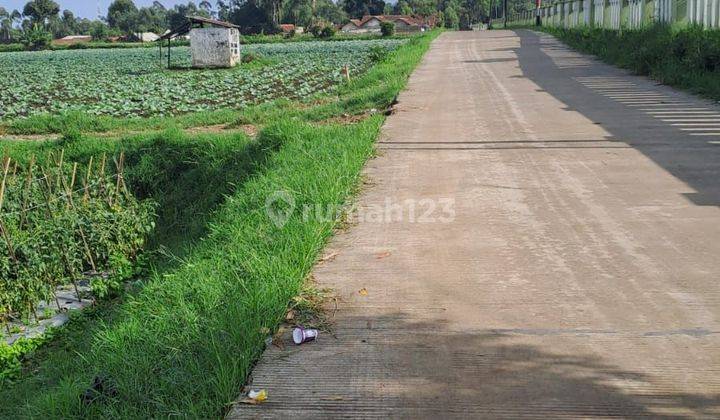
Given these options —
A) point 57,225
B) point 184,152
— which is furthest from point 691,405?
point 184,152

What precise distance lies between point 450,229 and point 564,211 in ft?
3.40

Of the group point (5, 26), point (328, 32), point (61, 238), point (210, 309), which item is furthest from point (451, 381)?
point (5, 26)

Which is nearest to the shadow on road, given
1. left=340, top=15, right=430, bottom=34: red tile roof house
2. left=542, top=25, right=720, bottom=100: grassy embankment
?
left=542, top=25, right=720, bottom=100: grassy embankment

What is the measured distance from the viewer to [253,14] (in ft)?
306

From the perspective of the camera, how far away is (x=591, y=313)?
163 inches

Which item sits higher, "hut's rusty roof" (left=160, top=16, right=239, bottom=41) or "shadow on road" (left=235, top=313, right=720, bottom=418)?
"hut's rusty roof" (left=160, top=16, right=239, bottom=41)

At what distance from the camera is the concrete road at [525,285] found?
11.0ft

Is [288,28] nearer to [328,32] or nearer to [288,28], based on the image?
[288,28]

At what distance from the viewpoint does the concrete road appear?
3.34 m

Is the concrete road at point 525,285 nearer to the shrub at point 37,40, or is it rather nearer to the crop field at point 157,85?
the crop field at point 157,85

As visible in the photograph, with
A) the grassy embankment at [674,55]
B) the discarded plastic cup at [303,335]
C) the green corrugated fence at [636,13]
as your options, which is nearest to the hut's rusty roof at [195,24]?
the green corrugated fence at [636,13]

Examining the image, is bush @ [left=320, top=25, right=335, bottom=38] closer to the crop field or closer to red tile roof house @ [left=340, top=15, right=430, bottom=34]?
the crop field

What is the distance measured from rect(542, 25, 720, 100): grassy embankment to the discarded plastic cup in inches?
384

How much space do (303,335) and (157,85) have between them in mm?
23016
